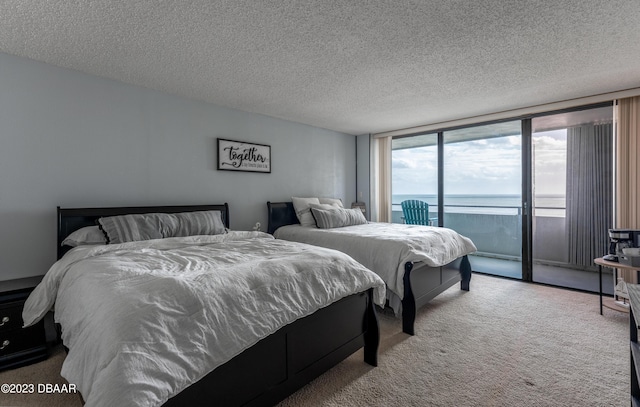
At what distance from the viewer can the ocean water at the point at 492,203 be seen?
4.25m

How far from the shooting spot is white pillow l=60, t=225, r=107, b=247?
250 centimetres

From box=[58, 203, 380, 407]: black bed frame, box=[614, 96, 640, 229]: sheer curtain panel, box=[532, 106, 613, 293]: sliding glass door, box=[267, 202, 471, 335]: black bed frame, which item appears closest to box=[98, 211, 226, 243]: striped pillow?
box=[267, 202, 471, 335]: black bed frame

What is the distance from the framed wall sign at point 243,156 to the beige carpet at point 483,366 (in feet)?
7.95

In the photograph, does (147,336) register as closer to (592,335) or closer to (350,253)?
(350,253)

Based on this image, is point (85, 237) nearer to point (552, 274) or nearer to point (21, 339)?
point (21, 339)

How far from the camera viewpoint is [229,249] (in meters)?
2.39

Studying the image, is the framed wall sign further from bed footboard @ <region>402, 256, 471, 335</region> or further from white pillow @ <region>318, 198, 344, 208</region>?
bed footboard @ <region>402, 256, 471, 335</region>

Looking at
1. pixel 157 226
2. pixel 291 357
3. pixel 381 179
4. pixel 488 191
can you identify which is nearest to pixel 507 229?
pixel 488 191

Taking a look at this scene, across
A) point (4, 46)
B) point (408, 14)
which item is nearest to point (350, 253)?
point (408, 14)

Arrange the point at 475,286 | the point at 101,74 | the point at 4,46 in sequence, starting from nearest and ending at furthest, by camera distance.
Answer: the point at 4,46 → the point at 101,74 → the point at 475,286

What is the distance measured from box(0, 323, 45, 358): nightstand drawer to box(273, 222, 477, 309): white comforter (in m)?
2.46

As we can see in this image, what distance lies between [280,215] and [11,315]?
2816 millimetres

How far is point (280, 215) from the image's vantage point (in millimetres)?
4320

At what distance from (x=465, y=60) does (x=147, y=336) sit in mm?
2959
